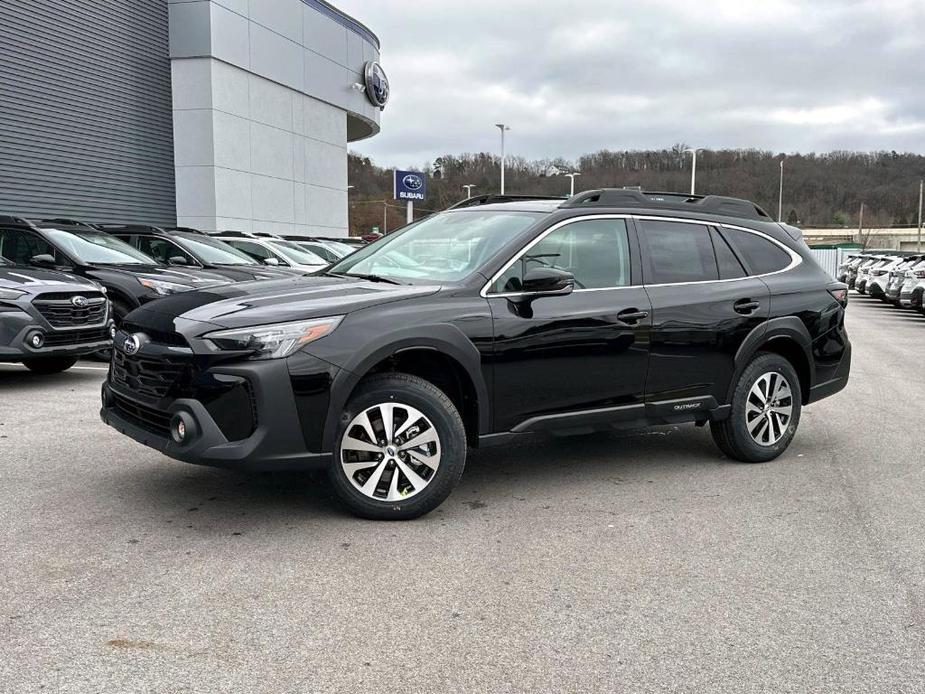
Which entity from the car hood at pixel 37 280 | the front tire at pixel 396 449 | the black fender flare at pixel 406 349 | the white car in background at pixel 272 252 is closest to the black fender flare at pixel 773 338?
the black fender flare at pixel 406 349

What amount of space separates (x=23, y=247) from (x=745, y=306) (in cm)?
822

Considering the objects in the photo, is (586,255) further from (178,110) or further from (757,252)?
(178,110)

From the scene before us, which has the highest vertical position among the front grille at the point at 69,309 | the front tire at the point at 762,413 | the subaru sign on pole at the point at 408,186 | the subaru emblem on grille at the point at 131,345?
the subaru sign on pole at the point at 408,186

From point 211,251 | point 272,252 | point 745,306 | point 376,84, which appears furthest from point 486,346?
point 376,84

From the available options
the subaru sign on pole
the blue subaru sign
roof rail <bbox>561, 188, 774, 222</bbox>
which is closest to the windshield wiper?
roof rail <bbox>561, 188, 774, 222</bbox>

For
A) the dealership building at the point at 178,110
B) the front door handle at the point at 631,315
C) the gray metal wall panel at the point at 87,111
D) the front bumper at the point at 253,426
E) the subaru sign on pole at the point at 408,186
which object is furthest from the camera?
the subaru sign on pole at the point at 408,186

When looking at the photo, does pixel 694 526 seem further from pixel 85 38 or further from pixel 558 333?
pixel 85 38

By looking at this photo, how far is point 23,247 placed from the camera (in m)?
9.96

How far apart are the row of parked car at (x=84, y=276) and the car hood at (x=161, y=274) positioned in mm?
12

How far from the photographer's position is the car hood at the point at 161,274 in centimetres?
993

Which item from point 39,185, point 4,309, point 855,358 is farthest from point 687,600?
point 39,185

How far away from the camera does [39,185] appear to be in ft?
61.2

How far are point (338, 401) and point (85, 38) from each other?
18848mm

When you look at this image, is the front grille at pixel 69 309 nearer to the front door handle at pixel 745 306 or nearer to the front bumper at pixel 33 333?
the front bumper at pixel 33 333
